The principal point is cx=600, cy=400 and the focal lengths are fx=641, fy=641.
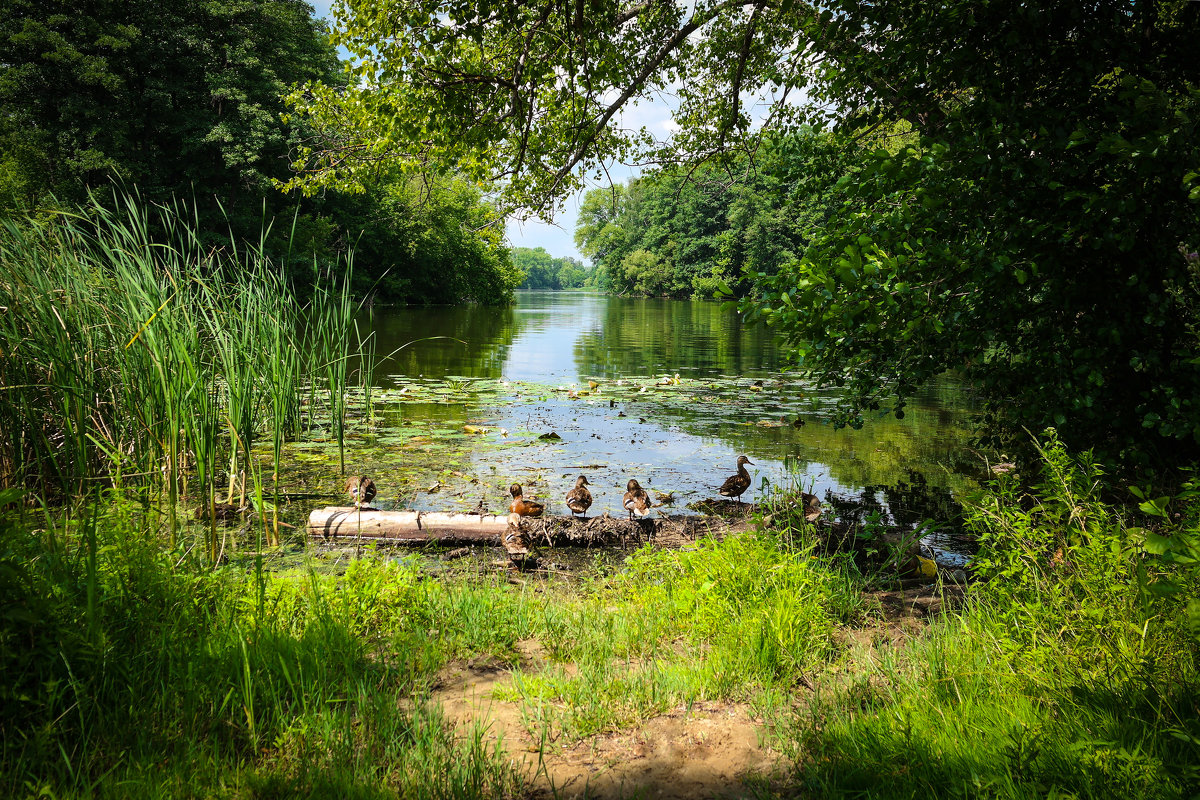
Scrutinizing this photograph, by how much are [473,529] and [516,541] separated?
1.50 ft

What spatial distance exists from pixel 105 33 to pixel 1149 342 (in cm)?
3396

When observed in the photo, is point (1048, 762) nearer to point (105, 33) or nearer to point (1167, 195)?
point (1167, 195)

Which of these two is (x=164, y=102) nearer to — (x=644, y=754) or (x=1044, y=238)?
(x=1044, y=238)

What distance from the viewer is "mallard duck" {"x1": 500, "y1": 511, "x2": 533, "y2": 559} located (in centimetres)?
479

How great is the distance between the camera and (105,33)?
82.1 ft

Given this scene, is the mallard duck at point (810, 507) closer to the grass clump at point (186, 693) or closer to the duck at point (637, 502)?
the duck at point (637, 502)

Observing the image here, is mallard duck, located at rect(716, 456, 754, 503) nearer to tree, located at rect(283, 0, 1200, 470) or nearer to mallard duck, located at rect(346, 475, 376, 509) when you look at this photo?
tree, located at rect(283, 0, 1200, 470)

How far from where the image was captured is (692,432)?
30.0 ft

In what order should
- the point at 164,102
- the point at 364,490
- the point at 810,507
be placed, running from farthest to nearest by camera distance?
the point at 164,102 → the point at 364,490 → the point at 810,507

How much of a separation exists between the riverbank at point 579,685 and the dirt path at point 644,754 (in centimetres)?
1

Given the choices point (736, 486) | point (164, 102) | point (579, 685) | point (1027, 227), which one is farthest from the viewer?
point (164, 102)

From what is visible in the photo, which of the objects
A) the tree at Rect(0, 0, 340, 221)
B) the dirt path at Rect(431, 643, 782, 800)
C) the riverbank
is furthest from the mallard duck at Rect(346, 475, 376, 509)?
the tree at Rect(0, 0, 340, 221)

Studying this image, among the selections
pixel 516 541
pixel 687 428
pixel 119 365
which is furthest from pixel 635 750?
pixel 687 428

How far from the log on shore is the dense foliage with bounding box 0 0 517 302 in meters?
16.5
